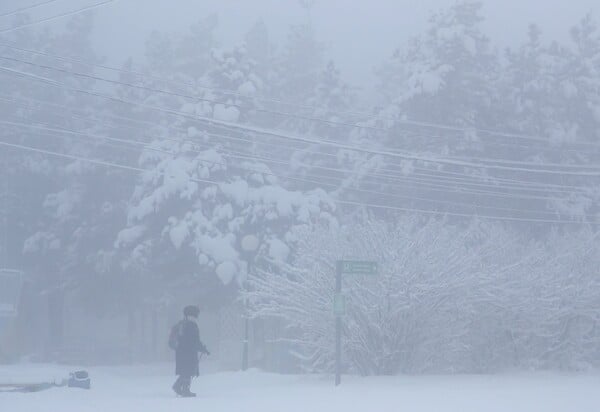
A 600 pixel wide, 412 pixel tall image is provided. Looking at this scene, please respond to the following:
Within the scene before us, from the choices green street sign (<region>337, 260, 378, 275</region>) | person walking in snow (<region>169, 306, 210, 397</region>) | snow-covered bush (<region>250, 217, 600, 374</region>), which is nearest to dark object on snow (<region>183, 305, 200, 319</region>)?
person walking in snow (<region>169, 306, 210, 397</region>)

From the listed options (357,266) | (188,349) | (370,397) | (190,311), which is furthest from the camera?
(357,266)

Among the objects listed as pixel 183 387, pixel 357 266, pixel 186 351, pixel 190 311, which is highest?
pixel 357 266

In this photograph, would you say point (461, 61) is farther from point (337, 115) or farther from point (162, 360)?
point (162, 360)

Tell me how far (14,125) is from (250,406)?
3164 cm

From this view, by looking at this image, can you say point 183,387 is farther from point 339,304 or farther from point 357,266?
point 357,266

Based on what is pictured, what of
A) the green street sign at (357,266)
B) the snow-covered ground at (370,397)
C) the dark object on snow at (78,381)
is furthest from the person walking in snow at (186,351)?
the dark object on snow at (78,381)

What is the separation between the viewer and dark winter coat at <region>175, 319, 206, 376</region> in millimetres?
14500

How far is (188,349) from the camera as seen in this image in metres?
14.6

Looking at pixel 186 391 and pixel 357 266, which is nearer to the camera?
pixel 186 391

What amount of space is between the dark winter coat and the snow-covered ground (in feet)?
1.62

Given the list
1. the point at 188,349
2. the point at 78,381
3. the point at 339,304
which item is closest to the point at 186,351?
the point at 188,349

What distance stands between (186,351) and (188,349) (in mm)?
43

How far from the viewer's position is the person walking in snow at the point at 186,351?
14500mm

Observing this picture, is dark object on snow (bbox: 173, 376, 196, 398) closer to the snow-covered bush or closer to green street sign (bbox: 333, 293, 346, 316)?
green street sign (bbox: 333, 293, 346, 316)
